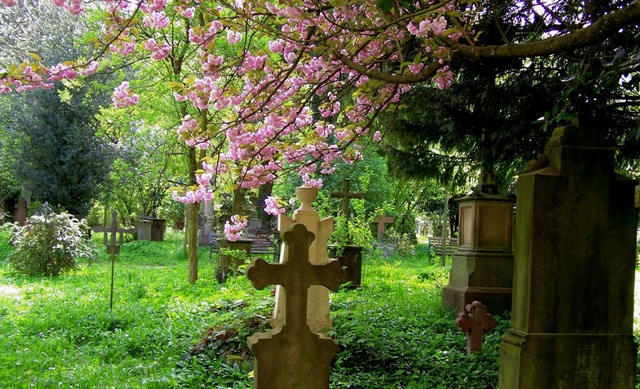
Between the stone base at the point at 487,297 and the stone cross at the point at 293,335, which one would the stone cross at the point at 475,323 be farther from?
the stone cross at the point at 293,335

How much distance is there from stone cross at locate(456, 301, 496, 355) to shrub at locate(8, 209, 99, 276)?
10630 mm

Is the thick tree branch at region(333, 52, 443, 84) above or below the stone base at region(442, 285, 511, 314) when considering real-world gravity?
above

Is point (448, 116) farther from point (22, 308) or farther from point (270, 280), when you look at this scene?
point (22, 308)

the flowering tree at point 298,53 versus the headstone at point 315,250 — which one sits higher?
the flowering tree at point 298,53

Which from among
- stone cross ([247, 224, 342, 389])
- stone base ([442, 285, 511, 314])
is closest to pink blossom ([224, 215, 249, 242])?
stone cross ([247, 224, 342, 389])

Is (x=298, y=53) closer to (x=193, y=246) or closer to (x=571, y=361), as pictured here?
(x=571, y=361)

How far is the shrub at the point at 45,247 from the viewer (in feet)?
44.0

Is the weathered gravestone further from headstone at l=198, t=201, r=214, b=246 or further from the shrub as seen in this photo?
headstone at l=198, t=201, r=214, b=246

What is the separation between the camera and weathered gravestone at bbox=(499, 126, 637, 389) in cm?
372

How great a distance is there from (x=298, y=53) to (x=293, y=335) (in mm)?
2386

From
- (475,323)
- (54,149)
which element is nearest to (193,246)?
(475,323)

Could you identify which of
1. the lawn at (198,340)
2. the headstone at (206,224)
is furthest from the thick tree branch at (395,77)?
the headstone at (206,224)

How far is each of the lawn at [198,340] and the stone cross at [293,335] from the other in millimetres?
1429

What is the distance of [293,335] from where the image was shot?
3316 mm
